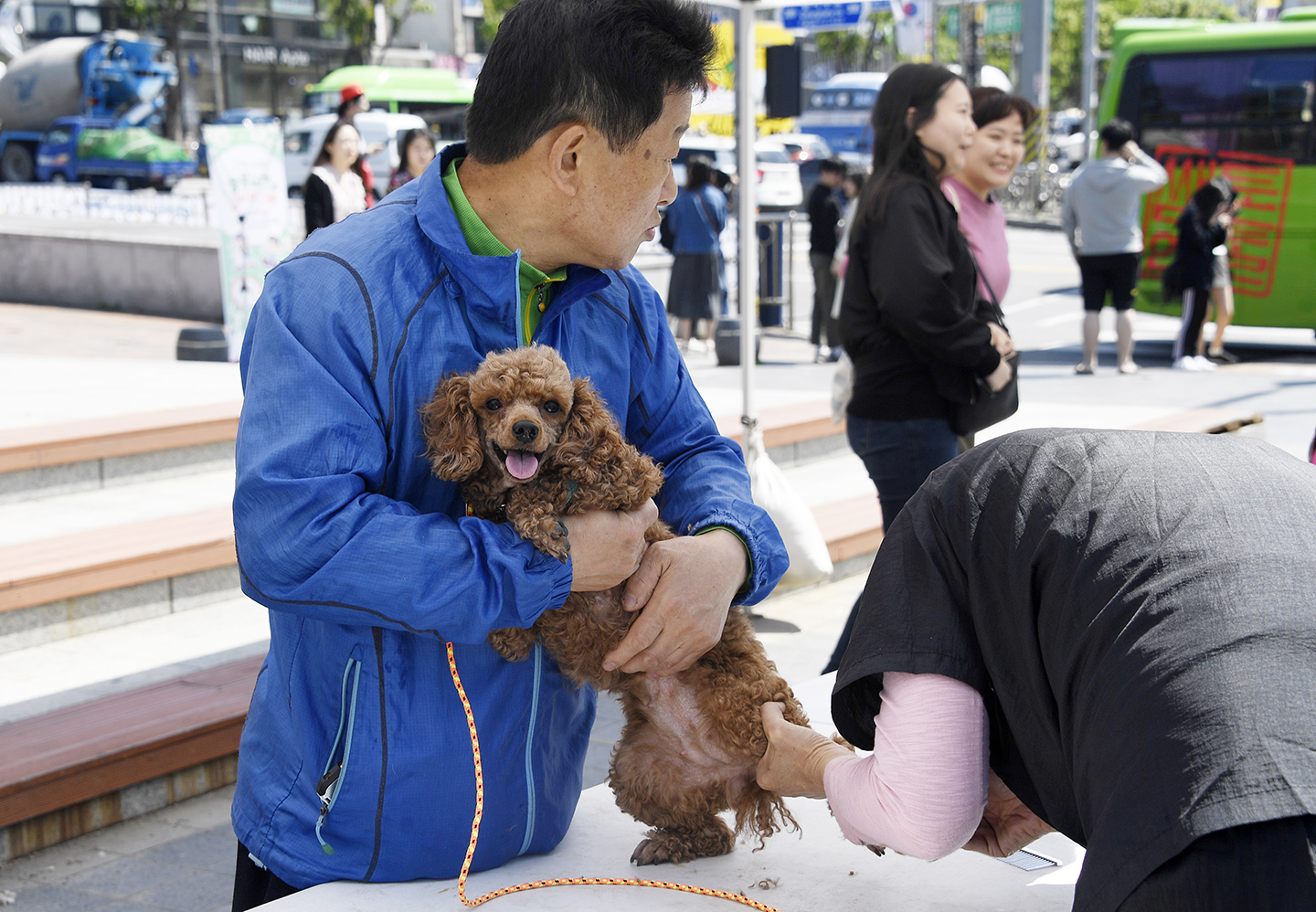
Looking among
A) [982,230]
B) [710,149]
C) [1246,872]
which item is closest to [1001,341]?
[982,230]

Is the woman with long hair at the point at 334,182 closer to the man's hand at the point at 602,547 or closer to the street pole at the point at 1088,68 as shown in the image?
the man's hand at the point at 602,547

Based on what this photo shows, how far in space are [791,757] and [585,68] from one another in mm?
1205

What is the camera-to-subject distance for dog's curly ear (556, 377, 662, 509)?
202cm

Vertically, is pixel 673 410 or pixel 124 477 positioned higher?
pixel 673 410

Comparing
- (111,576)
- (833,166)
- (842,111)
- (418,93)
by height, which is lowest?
(111,576)

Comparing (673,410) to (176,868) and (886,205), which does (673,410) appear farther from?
(176,868)

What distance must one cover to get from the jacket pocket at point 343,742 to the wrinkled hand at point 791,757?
752 mm

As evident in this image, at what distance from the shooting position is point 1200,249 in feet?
39.9

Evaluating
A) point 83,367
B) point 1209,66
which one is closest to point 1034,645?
point 83,367

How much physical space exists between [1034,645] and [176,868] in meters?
2.92

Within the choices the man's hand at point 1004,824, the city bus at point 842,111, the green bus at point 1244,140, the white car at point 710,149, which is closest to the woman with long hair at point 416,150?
the man's hand at point 1004,824

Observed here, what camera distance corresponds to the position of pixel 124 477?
20.3 ft

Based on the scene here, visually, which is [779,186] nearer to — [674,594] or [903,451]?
[903,451]

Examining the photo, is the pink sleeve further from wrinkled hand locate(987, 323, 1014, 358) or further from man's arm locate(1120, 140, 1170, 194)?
man's arm locate(1120, 140, 1170, 194)
